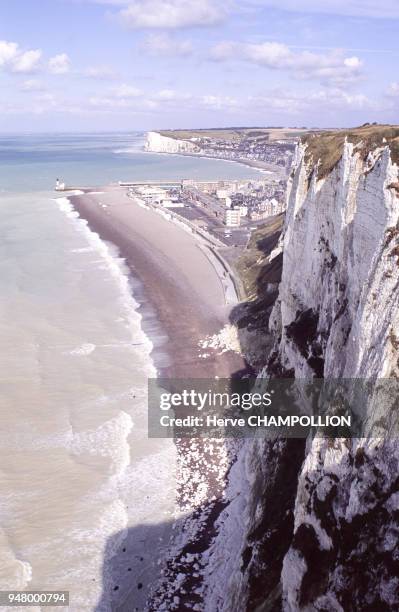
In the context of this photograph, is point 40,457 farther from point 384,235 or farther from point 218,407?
point 384,235

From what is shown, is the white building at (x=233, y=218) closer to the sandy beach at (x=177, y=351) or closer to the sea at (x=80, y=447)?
the sandy beach at (x=177, y=351)

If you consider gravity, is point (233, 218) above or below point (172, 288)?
above

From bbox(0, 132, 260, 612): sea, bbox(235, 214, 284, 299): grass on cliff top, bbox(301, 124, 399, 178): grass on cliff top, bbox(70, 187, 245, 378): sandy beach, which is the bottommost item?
bbox(0, 132, 260, 612): sea

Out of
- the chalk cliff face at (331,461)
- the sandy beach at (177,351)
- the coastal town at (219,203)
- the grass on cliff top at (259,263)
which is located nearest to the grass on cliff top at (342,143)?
the chalk cliff face at (331,461)

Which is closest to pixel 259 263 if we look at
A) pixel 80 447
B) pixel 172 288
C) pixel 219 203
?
pixel 172 288

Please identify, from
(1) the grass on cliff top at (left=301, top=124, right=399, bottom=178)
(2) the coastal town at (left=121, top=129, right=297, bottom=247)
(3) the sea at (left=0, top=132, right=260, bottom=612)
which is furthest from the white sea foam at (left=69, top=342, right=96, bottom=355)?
(2) the coastal town at (left=121, top=129, right=297, bottom=247)

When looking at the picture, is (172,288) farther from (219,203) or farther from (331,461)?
(219,203)

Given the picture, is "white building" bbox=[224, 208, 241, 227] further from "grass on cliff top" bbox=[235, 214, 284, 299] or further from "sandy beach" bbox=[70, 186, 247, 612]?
"grass on cliff top" bbox=[235, 214, 284, 299]
